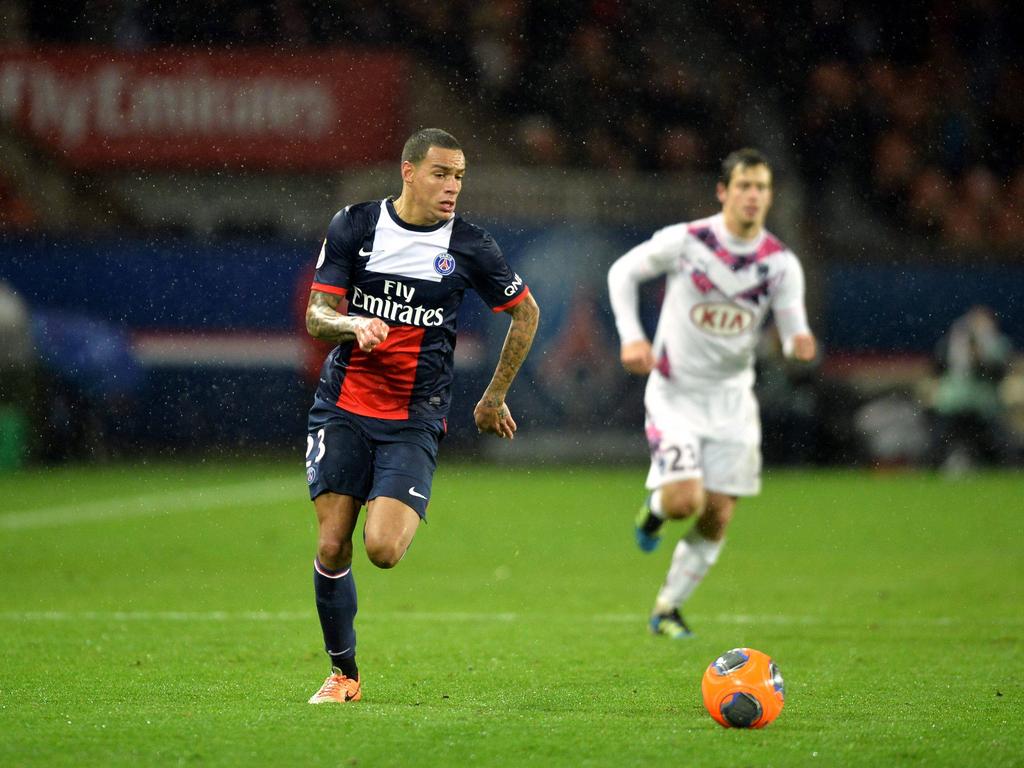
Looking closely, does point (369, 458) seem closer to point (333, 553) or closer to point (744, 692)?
point (333, 553)

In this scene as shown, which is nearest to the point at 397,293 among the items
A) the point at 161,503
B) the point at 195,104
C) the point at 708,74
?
the point at 161,503

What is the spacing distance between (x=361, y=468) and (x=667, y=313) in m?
2.98

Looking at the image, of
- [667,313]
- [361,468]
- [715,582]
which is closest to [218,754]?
[361,468]

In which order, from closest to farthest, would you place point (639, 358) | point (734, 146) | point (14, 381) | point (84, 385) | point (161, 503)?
point (639, 358) → point (161, 503) → point (14, 381) → point (84, 385) → point (734, 146)

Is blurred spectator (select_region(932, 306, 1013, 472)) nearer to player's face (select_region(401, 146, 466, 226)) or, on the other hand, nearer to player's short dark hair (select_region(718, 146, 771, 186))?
player's short dark hair (select_region(718, 146, 771, 186))

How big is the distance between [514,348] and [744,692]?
1758 millimetres

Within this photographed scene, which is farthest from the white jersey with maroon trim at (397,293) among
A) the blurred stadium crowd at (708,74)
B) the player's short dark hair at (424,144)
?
the blurred stadium crowd at (708,74)

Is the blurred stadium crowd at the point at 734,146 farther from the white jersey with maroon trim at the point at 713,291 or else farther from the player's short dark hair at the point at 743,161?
the player's short dark hair at the point at 743,161

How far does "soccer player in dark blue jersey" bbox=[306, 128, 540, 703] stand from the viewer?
6.31 metres

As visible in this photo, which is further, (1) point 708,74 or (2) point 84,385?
(1) point 708,74

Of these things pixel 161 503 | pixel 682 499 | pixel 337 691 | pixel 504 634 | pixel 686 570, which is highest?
pixel 682 499

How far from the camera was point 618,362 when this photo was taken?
20047 mm

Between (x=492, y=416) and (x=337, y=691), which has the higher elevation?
(x=492, y=416)

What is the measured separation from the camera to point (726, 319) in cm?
872
